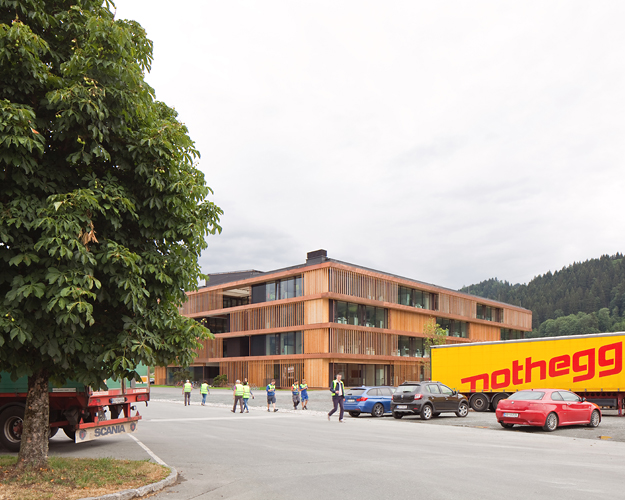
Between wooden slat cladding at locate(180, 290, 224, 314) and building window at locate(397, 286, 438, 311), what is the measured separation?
20343 millimetres

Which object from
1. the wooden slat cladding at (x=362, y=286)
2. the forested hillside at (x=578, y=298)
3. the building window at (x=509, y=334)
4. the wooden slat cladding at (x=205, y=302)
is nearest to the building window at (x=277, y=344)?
the wooden slat cladding at (x=362, y=286)

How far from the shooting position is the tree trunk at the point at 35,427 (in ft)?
28.0

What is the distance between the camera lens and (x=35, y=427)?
8.68 metres

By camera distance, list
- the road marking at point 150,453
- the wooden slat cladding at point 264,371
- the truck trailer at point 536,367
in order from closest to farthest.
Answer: the road marking at point 150,453 < the truck trailer at point 536,367 < the wooden slat cladding at point 264,371

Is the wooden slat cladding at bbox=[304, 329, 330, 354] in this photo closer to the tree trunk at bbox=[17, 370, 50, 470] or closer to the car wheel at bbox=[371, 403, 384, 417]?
the car wheel at bbox=[371, 403, 384, 417]

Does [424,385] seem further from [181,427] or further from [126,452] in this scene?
[126,452]

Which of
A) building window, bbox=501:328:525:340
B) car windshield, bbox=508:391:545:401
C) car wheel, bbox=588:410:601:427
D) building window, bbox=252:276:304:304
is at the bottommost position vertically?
car wheel, bbox=588:410:601:427

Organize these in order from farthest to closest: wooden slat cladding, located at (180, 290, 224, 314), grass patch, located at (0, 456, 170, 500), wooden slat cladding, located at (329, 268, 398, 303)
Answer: wooden slat cladding, located at (180, 290, 224, 314), wooden slat cladding, located at (329, 268, 398, 303), grass patch, located at (0, 456, 170, 500)

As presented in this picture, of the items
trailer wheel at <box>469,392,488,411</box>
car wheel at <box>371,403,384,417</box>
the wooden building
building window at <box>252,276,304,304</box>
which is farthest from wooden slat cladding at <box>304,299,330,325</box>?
car wheel at <box>371,403,384,417</box>

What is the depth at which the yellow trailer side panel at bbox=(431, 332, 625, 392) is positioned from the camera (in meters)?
23.5

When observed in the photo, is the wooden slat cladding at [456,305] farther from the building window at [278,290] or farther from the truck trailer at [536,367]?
the truck trailer at [536,367]

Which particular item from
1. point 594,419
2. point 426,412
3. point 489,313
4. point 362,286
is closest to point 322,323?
point 362,286

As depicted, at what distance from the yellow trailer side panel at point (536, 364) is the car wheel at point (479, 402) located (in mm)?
372

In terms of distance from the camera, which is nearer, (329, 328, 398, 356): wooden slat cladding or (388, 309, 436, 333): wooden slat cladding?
(329, 328, 398, 356): wooden slat cladding
